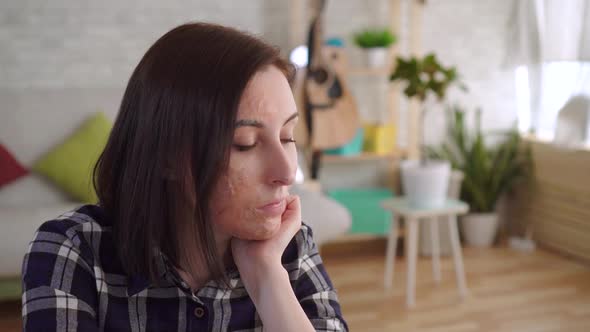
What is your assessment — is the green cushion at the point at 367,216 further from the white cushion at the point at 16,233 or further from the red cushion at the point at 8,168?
the red cushion at the point at 8,168

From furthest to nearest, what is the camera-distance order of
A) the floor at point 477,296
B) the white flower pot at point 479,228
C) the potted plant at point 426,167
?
the white flower pot at point 479,228, the potted plant at point 426,167, the floor at point 477,296

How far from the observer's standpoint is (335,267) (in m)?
3.13

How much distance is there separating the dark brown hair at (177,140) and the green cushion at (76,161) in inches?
73.7

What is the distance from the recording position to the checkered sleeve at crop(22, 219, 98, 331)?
693 millimetres

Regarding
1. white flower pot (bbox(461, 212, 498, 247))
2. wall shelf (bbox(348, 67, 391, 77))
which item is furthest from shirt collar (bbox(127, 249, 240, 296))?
white flower pot (bbox(461, 212, 498, 247))

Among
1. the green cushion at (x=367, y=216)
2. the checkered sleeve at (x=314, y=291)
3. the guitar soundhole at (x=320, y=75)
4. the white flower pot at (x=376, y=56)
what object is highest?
the white flower pot at (x=376, y=56)

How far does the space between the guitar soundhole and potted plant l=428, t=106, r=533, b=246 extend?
3.04 ft

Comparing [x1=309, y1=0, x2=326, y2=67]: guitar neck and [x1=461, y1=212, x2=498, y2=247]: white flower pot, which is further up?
Result: [x1=309, y1=0, x2=326, y2=67]: guitar neck

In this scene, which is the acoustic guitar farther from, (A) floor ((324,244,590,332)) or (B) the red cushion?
(B) the red cushion

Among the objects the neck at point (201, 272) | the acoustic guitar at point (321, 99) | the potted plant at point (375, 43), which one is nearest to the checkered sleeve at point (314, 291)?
the neck at point (201, 272)

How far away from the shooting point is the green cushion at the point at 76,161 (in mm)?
2541

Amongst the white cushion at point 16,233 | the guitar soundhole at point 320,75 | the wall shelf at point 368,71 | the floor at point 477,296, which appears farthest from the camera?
the wall shelf at point 368,71

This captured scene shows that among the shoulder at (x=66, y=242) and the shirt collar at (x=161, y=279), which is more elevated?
the shoulder at (x=66, y=242)

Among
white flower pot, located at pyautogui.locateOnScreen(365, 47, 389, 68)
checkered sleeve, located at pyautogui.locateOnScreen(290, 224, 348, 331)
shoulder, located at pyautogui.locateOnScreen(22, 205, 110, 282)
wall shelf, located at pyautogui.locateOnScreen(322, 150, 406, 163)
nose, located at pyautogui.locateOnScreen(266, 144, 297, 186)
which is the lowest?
wall shelf, located at pyautogui.locateOnScreen(322, 150, 406, 163)
